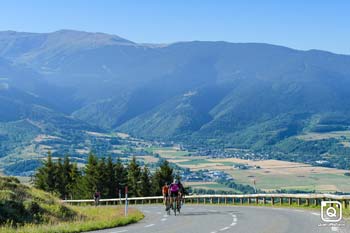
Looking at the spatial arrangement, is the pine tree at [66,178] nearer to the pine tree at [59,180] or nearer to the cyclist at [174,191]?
the pine tree at [59,180]

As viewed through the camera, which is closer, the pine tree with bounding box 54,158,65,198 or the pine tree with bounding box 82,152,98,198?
the pine tree with bounding box 82,152,98,198

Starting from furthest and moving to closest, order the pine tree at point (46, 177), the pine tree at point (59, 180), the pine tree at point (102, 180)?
the pine tree at point (59, 180) → the pine tree at point (46, 177) → the pine tree at point (102, 180)

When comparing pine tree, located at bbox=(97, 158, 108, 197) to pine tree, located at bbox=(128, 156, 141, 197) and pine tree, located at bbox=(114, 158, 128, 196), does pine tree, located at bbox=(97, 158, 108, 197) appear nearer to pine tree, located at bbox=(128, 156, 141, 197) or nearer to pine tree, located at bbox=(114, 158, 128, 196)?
pine tree, located at bbox=(114, 158, 128, 196)

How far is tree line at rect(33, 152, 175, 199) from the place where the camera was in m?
83.9

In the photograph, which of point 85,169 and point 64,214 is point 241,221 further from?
point 85,169

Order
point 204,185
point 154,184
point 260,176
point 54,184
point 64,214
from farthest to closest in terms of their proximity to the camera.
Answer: point 260,176, point 204,185, point 54,184, point 154,184, point 64,214

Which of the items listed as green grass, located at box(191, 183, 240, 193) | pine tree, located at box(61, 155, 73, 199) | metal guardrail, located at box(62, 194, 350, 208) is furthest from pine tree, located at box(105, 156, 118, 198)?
green grass, located at box(191, 183, 240, 193)

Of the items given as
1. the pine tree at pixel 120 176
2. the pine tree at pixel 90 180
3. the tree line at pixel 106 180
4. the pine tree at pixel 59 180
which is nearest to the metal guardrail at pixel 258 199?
the tree line at pixel 106 180

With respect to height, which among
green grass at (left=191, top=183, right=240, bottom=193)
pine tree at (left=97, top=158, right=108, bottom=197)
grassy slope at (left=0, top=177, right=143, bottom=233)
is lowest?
grassy slope at (left=0, top=177, right=143, bottom=233)

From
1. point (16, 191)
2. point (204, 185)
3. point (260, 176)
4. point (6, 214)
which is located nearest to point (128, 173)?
point (16, 191)

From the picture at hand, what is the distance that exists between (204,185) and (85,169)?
8264 cm

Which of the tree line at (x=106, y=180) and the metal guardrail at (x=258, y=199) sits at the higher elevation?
the tree line at (x=106, y=180)

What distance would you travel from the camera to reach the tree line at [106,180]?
83875 mm

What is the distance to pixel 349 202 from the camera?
35.9 meters
